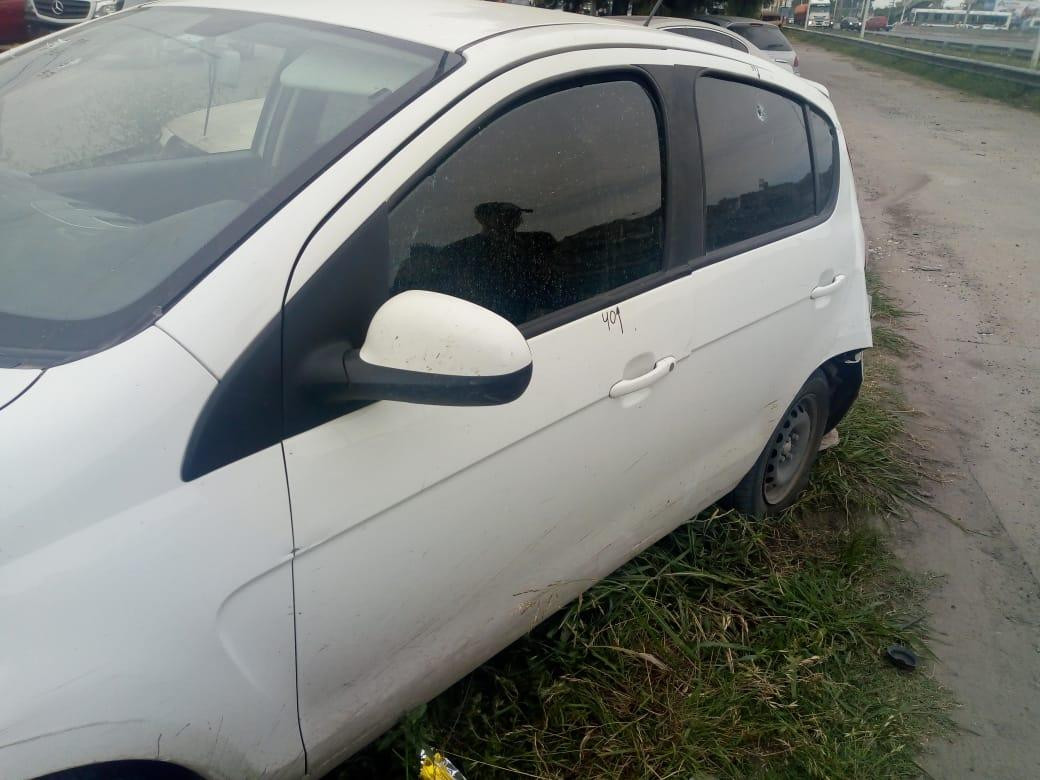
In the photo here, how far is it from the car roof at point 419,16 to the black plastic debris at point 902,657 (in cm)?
214

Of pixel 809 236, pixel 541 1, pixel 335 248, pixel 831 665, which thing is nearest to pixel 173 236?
pixel 335 248

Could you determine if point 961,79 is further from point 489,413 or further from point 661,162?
point 489,413

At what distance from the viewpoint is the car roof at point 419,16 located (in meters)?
1.95

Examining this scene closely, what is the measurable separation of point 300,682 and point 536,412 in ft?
2.34

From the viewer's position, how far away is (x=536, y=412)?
189 centimetres

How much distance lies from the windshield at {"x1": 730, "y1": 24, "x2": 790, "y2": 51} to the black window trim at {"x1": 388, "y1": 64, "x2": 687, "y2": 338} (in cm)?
1213

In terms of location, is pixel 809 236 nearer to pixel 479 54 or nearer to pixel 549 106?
pixel 549 106

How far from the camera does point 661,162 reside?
2.30 metres

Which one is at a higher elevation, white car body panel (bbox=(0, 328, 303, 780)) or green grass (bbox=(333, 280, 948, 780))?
white car body panel (bbox=(0, 328, 303, 780))

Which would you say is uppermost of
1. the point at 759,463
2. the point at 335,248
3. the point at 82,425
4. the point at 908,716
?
the point at 335,248

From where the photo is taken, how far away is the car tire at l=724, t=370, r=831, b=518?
A: 3.20 metres

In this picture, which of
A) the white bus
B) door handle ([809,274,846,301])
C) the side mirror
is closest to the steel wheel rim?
door handle ([809,274,846,301])

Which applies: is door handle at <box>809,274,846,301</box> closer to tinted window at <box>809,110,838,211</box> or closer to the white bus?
tinted window at <box>809,110,838,211</box>

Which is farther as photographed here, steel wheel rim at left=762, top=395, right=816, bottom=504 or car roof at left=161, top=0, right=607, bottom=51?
steel wheel rim at left=762, top=395, right=816, bottom=504
